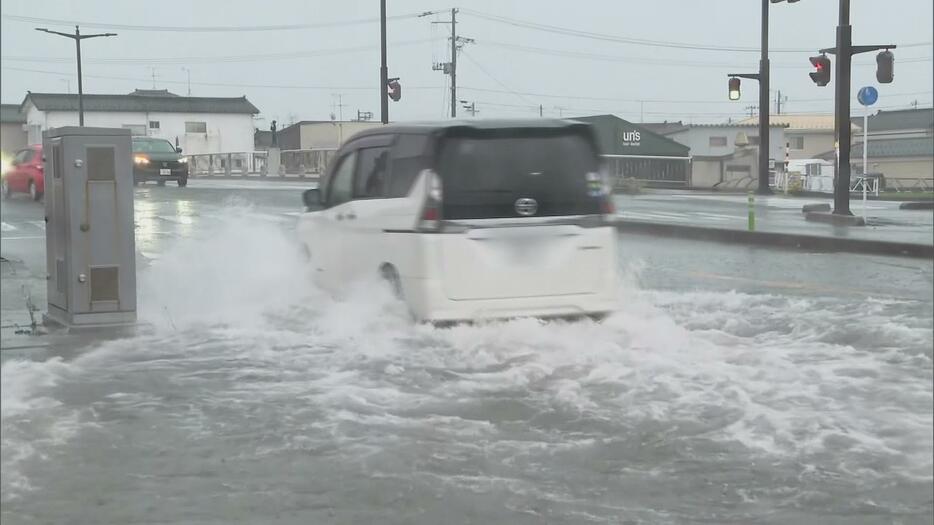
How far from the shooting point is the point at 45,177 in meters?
6.76

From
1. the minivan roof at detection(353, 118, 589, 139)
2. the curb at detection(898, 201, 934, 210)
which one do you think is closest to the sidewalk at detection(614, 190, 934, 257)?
the curb at detection(898, 201, 934, 210)

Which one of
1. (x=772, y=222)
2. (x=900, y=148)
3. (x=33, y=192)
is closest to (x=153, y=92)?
(x=33, y=192)

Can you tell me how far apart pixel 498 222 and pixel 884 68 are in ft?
13.5

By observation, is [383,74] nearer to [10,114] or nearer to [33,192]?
[33,192]

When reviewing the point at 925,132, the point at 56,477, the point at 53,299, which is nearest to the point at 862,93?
the point at 53,299

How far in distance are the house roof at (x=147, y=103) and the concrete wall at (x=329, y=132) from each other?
1073mm

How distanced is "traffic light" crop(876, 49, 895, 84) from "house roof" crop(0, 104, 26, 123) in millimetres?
6029

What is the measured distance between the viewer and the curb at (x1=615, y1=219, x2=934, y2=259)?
46.1 feet

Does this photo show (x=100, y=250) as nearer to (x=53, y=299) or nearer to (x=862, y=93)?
(x=53, y=299)

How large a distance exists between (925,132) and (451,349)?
23577mm

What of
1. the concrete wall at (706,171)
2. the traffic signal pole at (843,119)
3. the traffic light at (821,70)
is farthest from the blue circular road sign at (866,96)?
the concrete wall at (706,171)

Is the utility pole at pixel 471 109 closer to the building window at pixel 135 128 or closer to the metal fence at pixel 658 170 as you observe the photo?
the building window at pixel 135 128

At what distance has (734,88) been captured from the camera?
7965mm

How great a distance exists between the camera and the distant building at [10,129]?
126 inches
